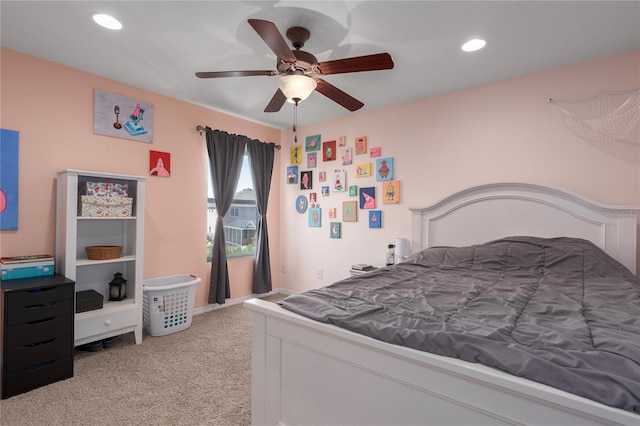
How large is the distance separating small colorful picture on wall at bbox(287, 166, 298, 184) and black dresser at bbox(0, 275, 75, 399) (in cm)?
280

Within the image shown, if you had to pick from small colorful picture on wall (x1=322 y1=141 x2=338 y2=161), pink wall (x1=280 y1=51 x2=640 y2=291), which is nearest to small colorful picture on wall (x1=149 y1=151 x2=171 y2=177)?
pink wall (x1=280 y1=51 x2=640 y2=291)

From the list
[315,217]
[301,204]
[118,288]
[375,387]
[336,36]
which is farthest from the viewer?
[301,204]

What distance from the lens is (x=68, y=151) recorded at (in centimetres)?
272

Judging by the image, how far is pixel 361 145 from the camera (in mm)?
3822

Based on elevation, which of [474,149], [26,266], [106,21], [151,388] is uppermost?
[106,21]

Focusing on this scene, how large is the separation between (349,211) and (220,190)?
1.59 meters

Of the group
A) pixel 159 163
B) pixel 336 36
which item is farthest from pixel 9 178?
pixel 336 36

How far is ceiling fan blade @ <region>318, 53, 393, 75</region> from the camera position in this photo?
6.12ft

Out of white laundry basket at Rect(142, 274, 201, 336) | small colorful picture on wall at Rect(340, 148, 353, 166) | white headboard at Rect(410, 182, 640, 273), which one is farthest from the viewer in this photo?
small colorful picture on wall at Rect(340, 148, 353, 166)

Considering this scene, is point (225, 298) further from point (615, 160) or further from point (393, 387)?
point (615, 160)

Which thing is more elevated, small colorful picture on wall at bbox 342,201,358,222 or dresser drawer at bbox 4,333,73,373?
small colorful picture on wall at bbox 342,201,358,222

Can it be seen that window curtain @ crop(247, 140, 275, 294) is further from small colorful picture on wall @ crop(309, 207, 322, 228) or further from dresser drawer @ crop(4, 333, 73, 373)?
dresser drawer @ crop(4, 333, 73, 373)

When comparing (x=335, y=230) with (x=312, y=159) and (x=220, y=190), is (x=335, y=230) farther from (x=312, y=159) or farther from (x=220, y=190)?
(x=220, y=190)

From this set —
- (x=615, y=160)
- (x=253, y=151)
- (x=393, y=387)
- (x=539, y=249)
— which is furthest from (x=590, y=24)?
(x=253, y=151)
